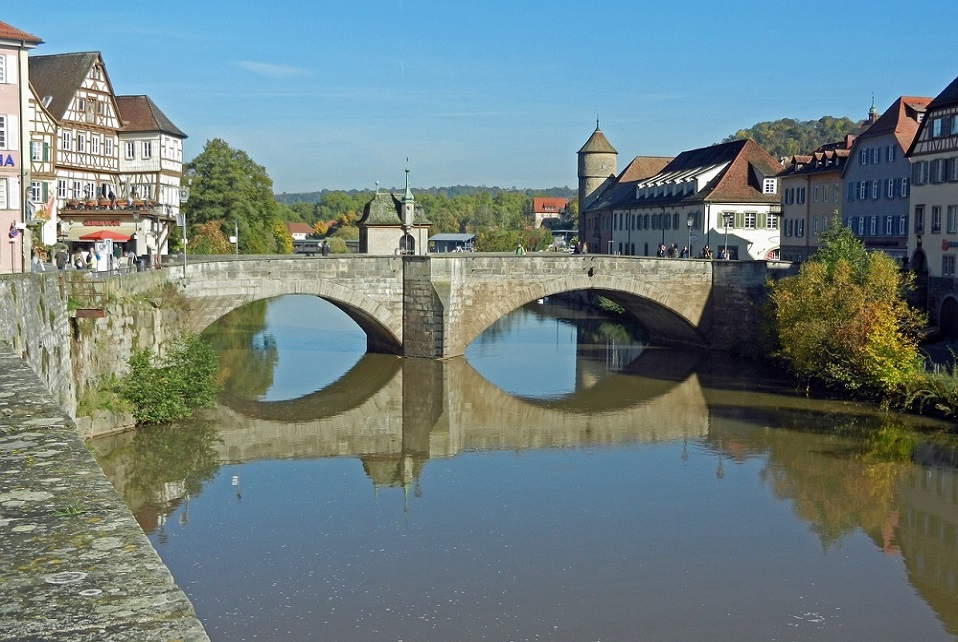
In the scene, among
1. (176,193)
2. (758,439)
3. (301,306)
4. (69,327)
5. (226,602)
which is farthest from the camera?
(301,306)

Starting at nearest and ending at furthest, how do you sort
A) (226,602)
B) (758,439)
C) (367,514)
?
(226,602), (367,514), (758,439)

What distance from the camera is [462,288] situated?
4512 centimetres

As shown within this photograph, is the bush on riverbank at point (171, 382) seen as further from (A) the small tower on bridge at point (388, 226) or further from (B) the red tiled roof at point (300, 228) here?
(B) the red tiled roof at point (300, 228)

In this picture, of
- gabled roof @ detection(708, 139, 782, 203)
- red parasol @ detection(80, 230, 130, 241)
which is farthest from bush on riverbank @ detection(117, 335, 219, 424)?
gabled roof @ detection(708, 139, 782, 203)

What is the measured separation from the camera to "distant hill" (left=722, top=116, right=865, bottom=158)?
158625 mm

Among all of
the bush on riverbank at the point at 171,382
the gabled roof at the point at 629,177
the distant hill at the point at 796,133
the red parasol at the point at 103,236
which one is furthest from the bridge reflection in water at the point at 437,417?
the distant hill at the point at 796,133

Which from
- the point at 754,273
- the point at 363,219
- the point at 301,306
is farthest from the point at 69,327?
the point at 301,306

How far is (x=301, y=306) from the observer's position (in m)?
76.7

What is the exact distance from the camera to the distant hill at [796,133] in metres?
159

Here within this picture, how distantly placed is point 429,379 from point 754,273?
14.8 meters

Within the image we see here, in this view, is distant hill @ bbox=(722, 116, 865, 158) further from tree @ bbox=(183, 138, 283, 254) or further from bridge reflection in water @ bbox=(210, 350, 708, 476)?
bridge reflection in water @ bbox=(210, 350, 708, 476)

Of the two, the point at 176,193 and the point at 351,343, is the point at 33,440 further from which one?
the point at 176,193

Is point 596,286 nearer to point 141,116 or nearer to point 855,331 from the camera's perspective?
point 855,331

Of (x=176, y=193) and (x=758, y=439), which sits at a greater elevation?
(x=176, y=193)
